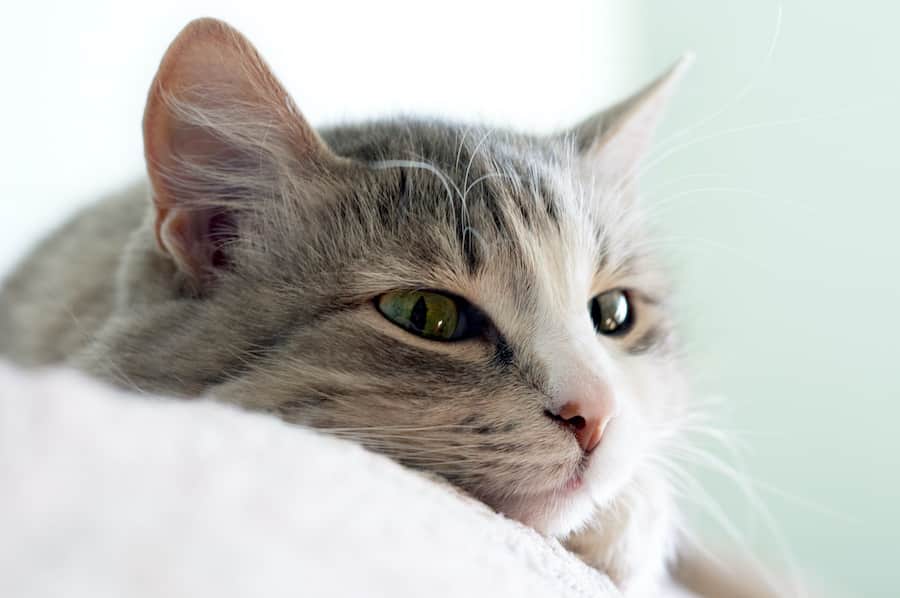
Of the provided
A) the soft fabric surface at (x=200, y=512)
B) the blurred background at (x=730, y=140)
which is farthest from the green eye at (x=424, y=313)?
the blurred background at (x=730, y=140)

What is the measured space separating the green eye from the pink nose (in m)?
0.16

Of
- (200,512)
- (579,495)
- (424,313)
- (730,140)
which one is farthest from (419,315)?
(730,140)

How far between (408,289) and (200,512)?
50 centimetres

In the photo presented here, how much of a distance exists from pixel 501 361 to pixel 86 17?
1.23 m

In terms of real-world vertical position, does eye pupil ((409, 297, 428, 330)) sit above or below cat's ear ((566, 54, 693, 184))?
below

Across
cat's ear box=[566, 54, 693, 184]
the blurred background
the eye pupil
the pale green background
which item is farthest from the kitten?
the pale green background

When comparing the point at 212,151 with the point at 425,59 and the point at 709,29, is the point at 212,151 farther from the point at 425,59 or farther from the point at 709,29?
the point at 709,29

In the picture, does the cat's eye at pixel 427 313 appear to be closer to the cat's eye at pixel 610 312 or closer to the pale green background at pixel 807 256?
the cat's eye at pixel 610 312

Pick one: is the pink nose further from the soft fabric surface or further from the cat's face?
the soft fabric surface

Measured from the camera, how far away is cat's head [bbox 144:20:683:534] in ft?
2.65

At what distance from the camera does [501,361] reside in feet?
2.83

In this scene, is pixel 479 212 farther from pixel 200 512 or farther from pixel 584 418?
pixel 200 512

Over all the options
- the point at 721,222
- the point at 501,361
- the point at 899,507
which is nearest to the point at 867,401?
the point at 899,507

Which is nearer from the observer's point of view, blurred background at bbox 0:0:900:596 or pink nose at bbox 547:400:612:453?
pink nose at bbox 547:400:612:453
